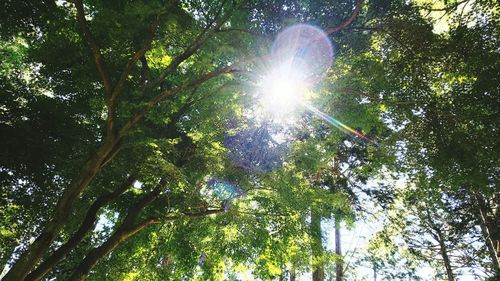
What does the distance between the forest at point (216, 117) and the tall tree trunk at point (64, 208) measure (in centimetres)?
3

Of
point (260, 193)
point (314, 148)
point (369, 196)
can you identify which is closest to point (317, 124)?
point (314, 148)

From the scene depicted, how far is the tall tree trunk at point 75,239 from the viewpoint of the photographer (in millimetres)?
6848

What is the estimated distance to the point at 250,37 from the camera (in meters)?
6.14

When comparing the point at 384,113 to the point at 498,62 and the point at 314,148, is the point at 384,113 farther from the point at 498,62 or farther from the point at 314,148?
the point at 498,62

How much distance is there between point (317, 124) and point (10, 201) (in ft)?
31.6

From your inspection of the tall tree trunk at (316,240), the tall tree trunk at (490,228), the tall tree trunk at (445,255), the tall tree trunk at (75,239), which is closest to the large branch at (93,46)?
the tall tree trunk at (75,239)

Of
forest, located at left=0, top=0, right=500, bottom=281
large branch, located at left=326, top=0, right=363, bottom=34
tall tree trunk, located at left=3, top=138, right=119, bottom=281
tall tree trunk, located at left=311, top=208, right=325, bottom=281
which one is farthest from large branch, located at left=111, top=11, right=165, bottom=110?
tall tree trunk, located at left=311, top=208, right=325, bottom=281

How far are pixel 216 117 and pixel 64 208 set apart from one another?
12.8ft

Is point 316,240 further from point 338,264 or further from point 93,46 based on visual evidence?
point 93,46

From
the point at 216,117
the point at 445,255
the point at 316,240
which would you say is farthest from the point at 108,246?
the point at 445,255

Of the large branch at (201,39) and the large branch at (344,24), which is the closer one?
the large branch at (201,39)

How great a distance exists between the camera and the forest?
5.95 metres

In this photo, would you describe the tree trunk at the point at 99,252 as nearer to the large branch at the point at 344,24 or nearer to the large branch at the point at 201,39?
the large branch at the point at 201,39

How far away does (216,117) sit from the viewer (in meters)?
7.91
